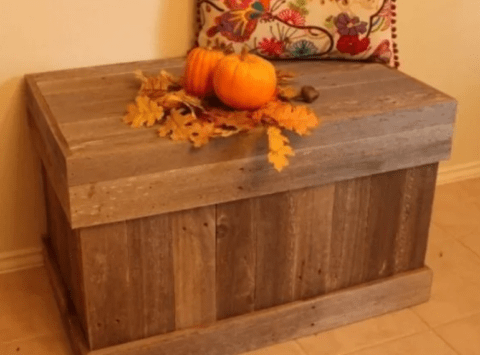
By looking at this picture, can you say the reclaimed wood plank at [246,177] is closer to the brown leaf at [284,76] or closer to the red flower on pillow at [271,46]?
the brown leaf at [284,76]

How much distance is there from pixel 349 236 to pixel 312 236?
0.10 meters

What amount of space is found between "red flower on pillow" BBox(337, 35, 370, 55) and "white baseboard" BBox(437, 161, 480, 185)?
0.75 meters

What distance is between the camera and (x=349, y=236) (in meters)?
1.77

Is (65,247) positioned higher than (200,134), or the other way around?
(200,134)

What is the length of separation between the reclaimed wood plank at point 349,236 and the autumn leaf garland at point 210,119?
0.70ft

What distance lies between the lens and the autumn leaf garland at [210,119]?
150 centimetres

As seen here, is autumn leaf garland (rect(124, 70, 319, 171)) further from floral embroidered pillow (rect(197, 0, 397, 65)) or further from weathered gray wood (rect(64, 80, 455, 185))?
floral embroidered pillow (rect(197, 0, 397, 65))

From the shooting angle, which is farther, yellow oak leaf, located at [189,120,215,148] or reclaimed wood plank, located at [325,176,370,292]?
reclaimed wood plank, located at [325,176,370,292]

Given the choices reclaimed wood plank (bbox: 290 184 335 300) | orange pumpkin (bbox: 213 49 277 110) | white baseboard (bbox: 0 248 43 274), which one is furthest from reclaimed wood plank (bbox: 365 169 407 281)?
white baseboard (bbox: 0 248 43 274)

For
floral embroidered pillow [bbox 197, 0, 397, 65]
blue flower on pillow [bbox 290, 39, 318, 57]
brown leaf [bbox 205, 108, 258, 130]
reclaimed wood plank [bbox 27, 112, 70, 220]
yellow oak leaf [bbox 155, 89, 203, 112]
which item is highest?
floral embroidered pillow [bbox 197, 0, 397, 65]

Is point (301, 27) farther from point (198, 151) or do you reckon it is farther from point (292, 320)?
point (292, 320)

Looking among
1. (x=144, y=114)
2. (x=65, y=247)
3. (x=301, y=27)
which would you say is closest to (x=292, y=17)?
(x=301, y=27)

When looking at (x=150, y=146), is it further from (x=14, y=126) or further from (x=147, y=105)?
(x=14, y=126)

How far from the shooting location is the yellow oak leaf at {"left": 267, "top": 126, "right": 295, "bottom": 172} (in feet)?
4.96
